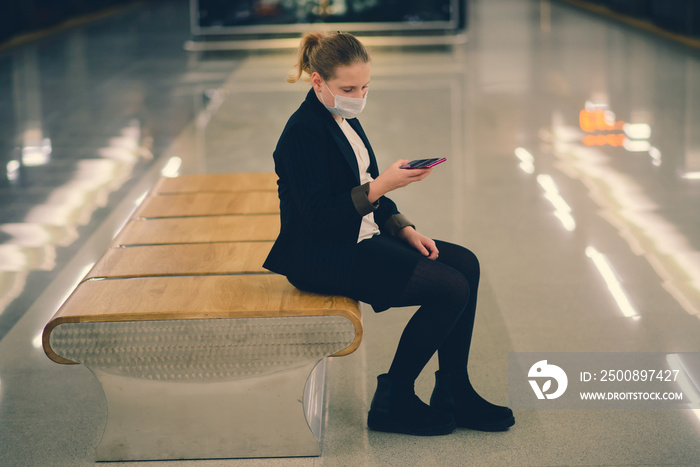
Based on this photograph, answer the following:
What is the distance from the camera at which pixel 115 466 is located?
2438mm

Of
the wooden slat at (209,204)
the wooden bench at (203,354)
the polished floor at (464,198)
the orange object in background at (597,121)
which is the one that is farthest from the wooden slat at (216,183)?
the orange object in background at (597,121)

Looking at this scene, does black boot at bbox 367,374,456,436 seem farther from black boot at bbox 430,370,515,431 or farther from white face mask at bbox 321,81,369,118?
white face mask at bbox 321,81,369,118

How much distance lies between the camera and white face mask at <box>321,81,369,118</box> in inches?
93.4

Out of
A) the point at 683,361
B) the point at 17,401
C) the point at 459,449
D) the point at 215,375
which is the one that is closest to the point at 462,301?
the point at 459,449

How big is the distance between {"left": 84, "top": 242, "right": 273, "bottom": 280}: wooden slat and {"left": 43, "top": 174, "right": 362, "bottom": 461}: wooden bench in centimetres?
5

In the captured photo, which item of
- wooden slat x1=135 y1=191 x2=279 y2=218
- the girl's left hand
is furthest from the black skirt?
wooden slat x1=135 y1=191 x2=279 y2=218

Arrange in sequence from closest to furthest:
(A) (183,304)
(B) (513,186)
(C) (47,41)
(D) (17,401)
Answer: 1. (A) (183,304)
2. (D) (17,401)
3. (B) (513,186)
4. (C) (47,41)

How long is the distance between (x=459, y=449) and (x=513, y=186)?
3.26 m

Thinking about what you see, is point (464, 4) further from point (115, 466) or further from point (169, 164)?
point (115, 466)

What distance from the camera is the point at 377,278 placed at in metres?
2.44

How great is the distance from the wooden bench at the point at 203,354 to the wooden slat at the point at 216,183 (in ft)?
3.65

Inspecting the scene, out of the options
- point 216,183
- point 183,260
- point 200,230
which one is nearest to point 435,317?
point 183,260

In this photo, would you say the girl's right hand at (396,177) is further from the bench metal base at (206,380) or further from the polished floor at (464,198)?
the polished floor at (464,198)

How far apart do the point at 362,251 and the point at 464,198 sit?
9.31 feet
